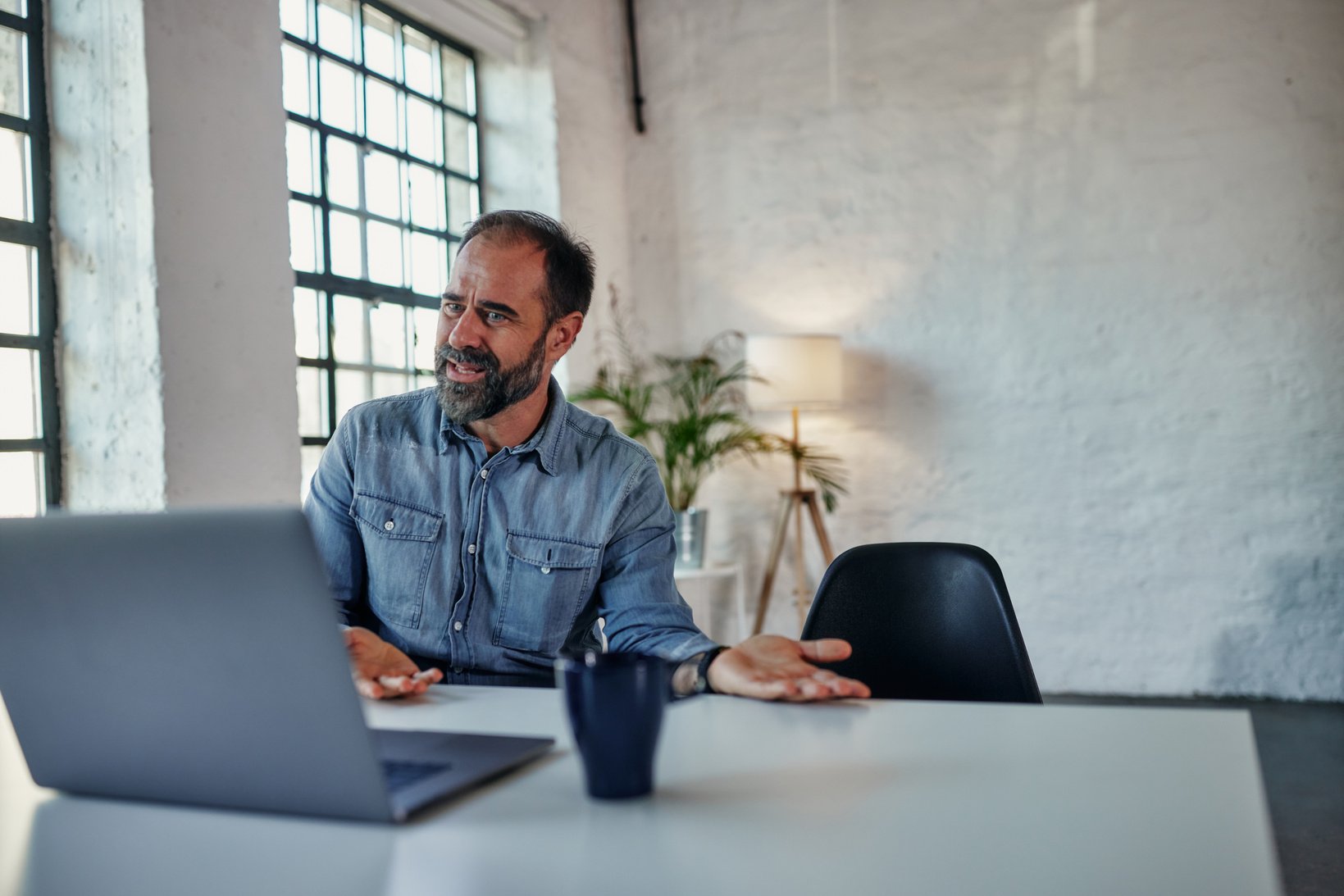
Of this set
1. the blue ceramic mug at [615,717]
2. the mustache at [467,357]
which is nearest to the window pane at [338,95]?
the mustache at [467,357]

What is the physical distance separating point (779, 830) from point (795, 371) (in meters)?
4.14

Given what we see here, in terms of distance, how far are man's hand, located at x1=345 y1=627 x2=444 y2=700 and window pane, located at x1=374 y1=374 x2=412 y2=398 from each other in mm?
2952

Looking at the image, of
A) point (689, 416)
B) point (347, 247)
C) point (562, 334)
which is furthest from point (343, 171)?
point (562, 334)

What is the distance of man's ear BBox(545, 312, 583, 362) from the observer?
223cm

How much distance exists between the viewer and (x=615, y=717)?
872mm

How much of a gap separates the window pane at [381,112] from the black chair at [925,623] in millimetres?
3252

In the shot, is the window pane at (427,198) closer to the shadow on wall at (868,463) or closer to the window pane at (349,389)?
the window pane at (349,389)

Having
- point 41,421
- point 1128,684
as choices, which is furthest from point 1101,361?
point 41,421

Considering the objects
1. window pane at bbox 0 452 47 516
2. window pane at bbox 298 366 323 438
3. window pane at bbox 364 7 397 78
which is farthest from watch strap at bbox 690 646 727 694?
window pane at bbox 364 7 397 78

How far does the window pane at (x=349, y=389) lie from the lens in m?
4.14

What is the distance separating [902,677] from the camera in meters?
1.79

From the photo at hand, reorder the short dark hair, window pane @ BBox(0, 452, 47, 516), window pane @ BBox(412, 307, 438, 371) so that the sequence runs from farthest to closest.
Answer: window pane @ BBox(412, 307, 438, 371) → window pane @ BBox(0, 452, 47, 516) → the short dark hair

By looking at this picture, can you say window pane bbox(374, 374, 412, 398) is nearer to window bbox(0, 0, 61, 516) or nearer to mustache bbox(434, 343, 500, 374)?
window bbox(0, 0, 61, 516)

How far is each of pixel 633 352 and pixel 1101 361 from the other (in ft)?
7.19
